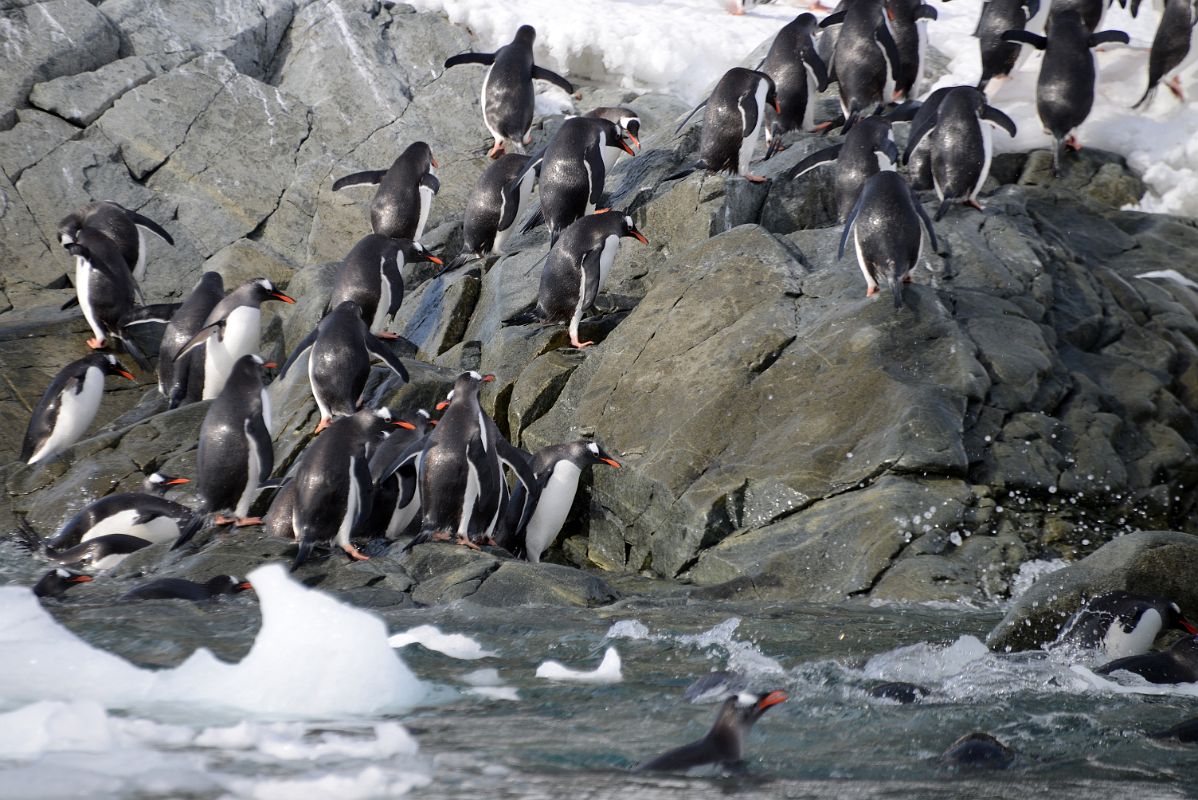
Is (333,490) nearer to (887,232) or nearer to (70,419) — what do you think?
(887,232)

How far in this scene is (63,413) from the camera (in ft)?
30.5

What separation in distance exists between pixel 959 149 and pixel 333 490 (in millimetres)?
4611

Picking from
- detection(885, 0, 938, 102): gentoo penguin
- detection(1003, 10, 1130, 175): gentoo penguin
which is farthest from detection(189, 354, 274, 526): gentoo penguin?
detection(1003, 10, 1130, 175): gentoo penguin

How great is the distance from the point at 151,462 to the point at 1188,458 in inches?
248

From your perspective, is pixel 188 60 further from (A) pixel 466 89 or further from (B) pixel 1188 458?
(B) pixel 1188 458

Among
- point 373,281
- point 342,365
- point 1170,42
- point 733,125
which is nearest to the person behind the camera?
point 342,365

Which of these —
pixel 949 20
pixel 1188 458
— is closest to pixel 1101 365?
pixel 1188 458

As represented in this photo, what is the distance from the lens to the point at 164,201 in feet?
45.2

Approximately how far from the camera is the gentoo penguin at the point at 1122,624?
429cm

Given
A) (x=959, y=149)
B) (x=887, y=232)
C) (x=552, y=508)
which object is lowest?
(x=552, y=508)

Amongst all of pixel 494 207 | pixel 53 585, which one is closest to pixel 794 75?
pixel 494 207

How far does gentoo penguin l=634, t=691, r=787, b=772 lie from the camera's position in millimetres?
2959

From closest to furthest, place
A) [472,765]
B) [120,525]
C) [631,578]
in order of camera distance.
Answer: [472,765]
[631,578]
[120,525]

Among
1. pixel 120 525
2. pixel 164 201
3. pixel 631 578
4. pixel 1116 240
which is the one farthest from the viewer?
pixel 164 201
